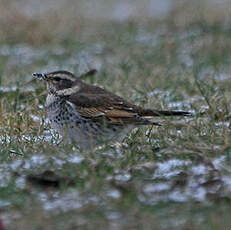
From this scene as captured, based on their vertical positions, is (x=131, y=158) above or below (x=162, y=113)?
below

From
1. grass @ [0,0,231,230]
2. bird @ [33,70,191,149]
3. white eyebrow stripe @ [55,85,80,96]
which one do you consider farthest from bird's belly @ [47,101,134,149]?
white eyebrow stripe @ [55,85,80,96]

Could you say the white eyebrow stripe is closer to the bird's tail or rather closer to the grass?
the grass

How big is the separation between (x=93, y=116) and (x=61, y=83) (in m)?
0.72

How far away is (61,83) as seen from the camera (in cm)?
677

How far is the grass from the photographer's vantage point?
164 inches

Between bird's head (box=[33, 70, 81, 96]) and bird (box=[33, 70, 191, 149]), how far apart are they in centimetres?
5

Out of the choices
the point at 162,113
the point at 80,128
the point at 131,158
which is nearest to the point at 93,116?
the point at 80,128

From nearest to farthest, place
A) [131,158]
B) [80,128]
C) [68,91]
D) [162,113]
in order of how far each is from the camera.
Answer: [131,158] → [162,113] → [80,128] → [68,91]

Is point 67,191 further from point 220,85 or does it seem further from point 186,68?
point 186,68

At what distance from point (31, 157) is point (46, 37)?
320 inches

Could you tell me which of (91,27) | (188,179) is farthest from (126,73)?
(91,27)

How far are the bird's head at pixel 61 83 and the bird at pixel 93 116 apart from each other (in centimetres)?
5

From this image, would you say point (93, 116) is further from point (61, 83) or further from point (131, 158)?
point (131, 158)

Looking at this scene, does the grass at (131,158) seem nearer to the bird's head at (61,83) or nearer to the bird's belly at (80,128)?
the bird's belly at (80,128)
